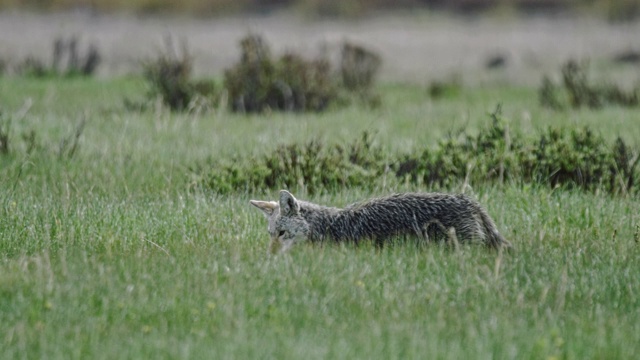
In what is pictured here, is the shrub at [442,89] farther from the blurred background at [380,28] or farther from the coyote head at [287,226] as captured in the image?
the coyote head at [287,226]

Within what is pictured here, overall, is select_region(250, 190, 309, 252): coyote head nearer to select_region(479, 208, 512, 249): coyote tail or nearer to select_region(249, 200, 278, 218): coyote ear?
select_region(249, 200, 278, 218): coyote ear

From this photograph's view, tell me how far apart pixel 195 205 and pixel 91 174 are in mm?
1834

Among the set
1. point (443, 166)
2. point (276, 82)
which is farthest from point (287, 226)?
point (276, 82)

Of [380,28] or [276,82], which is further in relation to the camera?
[380,28]

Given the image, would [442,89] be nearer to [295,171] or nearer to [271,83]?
[271,83]

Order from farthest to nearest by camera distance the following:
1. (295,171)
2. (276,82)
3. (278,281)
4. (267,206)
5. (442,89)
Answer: (442,89) → (276,82) → (295,171) → (267,206) → (278,281)

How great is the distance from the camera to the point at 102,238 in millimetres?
7262

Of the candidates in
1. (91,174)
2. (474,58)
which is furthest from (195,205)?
(474,58)

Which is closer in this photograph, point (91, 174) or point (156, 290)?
point (156, 290)

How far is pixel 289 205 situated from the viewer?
695 cm

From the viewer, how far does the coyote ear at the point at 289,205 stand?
271 inches

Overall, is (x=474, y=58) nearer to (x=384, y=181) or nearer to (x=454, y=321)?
(x=384, y=181)

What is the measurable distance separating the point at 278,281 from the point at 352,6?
35246 millimetres


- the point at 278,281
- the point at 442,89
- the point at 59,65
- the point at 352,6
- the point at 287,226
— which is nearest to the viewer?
the point at 278,281
